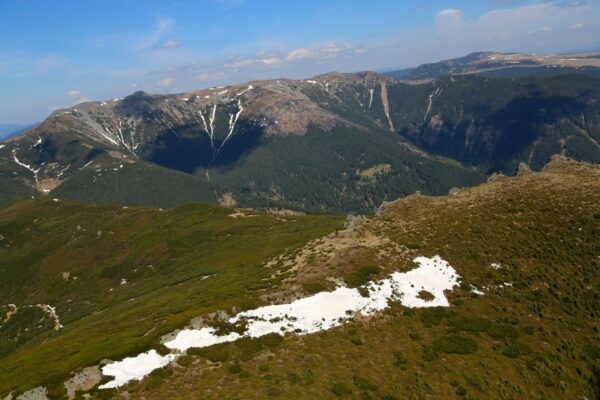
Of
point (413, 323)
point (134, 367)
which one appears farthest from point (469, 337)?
point (134, 367)

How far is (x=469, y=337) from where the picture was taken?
46.7 metres

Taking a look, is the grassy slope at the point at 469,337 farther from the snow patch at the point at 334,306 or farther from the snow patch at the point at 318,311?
the snow patch at the point at 334,306

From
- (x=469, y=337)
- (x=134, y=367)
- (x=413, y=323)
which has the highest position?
(x=134, y=367)

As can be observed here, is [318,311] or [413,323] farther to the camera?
[318,311]

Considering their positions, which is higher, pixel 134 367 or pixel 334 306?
pixel 134 367

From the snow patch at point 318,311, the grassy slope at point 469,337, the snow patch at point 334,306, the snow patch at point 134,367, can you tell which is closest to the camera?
the grassy slope at point 469,337

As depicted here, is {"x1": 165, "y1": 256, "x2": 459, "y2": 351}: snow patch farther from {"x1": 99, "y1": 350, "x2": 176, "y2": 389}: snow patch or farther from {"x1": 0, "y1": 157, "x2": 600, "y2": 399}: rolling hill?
{"x1": 99, "y1": 350, "x2": 176, "y2": 389}: snow patch

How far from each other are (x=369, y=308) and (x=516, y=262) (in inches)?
1110

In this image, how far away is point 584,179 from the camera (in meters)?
88.1

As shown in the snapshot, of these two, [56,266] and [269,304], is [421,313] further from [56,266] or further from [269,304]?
[56,266]

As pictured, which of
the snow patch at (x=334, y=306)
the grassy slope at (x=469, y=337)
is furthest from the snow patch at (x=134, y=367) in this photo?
the snow patch at (x=334, y=306)

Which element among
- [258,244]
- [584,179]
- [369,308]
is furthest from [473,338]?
[258,244]

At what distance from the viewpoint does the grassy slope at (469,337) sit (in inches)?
1451

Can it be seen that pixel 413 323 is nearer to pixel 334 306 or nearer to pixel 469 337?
pixel 469 337
